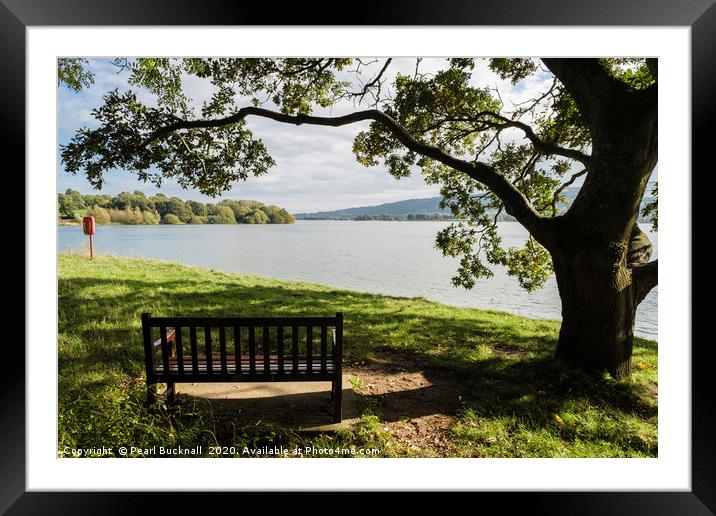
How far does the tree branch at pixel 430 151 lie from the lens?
4.48m

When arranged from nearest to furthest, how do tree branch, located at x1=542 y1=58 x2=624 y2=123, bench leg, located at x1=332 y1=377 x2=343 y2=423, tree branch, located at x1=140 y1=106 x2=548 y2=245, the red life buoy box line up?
bench leg, located at x1=332 y1=377 x2=343 y2=423 < tree branch, located at x1=542 y1=58 x2=624 y2=123 < tree branch, located at x1=140 y1=106 x2=548 y2=245 < the red life buoy box

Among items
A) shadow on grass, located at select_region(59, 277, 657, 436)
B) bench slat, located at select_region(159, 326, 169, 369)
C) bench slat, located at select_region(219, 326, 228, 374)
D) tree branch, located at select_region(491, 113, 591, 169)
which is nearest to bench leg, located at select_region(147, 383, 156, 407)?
bench slat, located at select_region(159, 326, 169, 369)

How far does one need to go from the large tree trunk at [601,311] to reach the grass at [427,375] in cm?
22

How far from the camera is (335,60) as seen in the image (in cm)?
577

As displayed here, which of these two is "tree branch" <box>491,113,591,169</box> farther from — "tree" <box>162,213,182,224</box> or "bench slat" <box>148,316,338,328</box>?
"tree" <box>162,213,182,224</box>

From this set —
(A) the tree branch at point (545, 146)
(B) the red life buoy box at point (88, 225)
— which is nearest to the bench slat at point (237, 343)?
(A) the tree branch at point (545, 146)

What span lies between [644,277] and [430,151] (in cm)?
297

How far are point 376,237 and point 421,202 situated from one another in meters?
5.61

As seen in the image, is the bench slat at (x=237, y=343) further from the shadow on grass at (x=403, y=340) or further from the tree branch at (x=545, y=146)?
the tree branch at (x=545, y=146)

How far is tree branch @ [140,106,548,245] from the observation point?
176 inches

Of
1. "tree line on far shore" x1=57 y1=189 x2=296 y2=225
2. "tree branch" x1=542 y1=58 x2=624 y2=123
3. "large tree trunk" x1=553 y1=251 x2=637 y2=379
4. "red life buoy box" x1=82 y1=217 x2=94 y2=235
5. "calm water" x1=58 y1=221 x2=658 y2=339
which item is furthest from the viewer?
"tree line on far shore" x1=57 y1=189 x2=296 y2=225

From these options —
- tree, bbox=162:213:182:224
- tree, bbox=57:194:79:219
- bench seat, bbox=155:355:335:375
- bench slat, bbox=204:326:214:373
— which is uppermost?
tree, bbox=162:213:182:224

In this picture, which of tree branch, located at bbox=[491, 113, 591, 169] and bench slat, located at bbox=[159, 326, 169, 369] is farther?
tree branch, located at bbox=[491, 113, 591, 169]

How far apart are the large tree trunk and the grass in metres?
0.22
